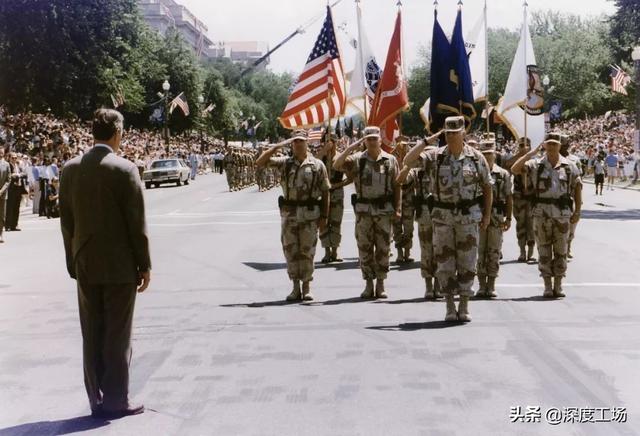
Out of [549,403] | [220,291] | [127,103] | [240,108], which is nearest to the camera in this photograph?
[549,403]

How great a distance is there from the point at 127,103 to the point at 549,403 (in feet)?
185

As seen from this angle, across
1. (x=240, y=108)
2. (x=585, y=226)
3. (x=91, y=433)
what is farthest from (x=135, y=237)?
(x=240, y=108)

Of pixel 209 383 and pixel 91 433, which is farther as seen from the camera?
pixel 209 383

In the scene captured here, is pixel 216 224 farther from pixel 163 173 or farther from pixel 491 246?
pixel 163 173

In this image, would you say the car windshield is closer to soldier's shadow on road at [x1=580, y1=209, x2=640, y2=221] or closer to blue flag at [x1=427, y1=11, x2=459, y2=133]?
soldier's shadow on road at [x1=580, y1=209, x2=640, y2=221]

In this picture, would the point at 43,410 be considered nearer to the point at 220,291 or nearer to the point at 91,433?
the point at 91,433

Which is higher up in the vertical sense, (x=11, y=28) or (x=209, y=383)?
(x=11, y=28)

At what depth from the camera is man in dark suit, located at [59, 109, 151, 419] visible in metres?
6.05

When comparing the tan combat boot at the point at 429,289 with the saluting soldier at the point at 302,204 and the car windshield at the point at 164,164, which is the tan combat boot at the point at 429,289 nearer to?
the saluting soldier at the point at 302,204

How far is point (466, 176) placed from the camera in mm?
9305

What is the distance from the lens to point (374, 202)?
36.6 ft

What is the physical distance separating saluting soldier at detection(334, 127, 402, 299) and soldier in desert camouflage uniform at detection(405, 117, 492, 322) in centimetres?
162

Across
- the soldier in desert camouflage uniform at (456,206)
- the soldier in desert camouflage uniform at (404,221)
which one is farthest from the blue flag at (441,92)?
the soldier in desert camouflage uniform at (456,206)

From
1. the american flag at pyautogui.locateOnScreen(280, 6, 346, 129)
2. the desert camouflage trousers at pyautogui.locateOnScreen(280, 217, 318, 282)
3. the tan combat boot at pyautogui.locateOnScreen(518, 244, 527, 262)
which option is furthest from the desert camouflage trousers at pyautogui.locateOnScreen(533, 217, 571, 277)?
the american flag at pyautogui.locateOnScreen(280, 6, 346, 129)
